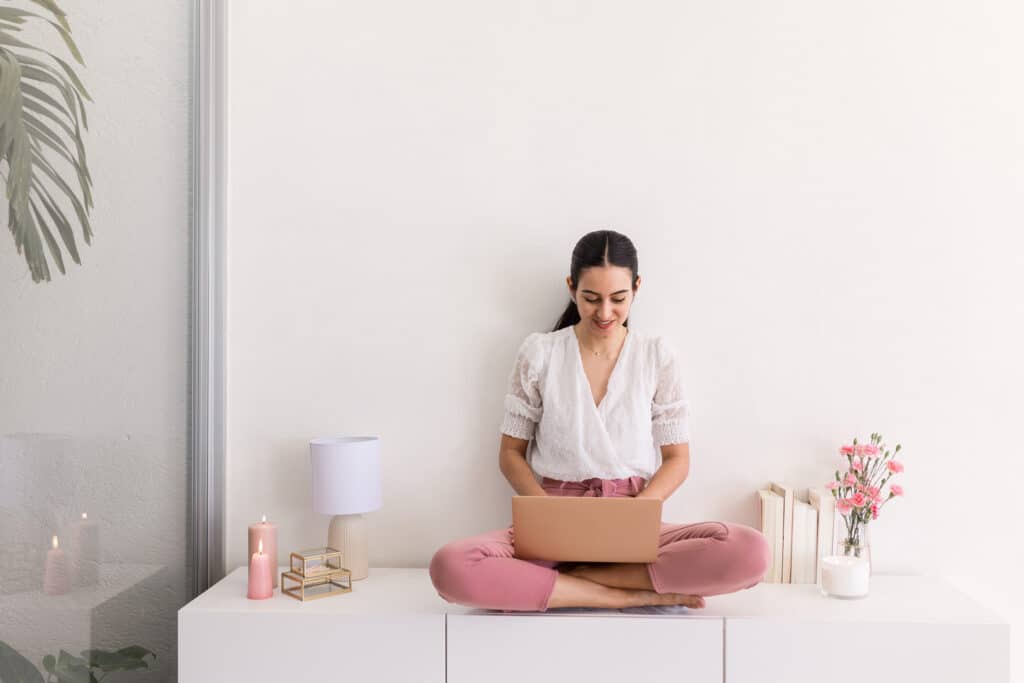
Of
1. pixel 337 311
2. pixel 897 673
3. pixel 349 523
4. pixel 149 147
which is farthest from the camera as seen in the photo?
pixel 337 311

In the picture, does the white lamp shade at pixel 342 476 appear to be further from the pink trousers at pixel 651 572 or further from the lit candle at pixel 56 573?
the lit candle at pixel 56 573

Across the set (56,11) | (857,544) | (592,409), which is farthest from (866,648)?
(56,11)

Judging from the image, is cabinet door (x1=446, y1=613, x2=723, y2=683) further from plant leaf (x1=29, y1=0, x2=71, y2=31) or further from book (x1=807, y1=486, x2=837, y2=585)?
plant leaf (x1=29, y1=0, x2=71, y2=31)

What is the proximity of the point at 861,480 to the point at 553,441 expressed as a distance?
81cm

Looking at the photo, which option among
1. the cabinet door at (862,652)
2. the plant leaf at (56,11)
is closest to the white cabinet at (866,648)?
the cabinet door at (862,652)

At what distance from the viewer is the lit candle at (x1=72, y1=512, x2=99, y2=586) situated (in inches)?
73.5

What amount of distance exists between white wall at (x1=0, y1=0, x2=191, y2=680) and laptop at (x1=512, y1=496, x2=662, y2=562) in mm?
940

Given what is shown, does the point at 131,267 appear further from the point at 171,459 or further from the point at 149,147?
the point at 171,459

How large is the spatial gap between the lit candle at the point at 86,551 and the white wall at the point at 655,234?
59cm

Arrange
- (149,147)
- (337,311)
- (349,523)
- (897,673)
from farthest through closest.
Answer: (337,311) → (349,523) → (149,147) → (897,673)

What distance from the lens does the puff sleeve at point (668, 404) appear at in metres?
2.31

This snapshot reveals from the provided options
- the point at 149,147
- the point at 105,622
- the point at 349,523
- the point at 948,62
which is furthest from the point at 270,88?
the point at 948,62

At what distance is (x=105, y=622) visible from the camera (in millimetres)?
2018

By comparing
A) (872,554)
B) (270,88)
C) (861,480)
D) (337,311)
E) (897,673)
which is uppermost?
(270,88)
